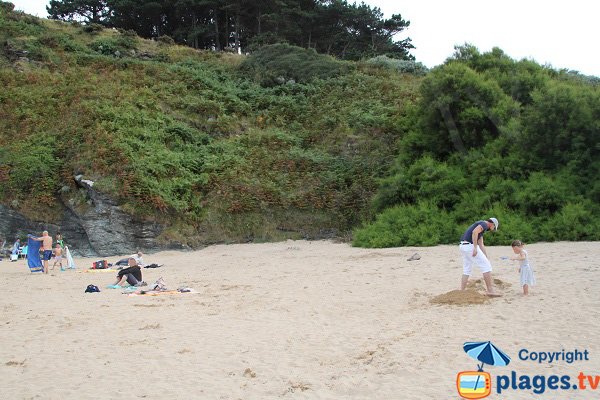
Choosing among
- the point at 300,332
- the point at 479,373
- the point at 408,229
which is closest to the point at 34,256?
the point at 300,332

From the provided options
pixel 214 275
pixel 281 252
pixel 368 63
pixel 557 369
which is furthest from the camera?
pixel 368 63

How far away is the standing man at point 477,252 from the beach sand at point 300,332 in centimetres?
40

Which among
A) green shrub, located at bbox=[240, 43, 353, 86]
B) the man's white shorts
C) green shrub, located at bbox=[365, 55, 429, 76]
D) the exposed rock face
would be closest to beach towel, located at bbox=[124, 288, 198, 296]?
the man's white shorts

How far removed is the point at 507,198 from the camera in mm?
→ 17234

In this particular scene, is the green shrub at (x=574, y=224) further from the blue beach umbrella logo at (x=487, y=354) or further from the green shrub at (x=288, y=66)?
the green shrub at (x=288, y=66)

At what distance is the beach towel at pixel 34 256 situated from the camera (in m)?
16.0

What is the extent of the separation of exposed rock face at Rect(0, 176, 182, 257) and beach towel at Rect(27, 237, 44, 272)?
9.21ft

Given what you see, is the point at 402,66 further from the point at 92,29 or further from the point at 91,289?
the point at 91,289

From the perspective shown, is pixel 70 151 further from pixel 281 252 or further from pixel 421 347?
pixel 421 347

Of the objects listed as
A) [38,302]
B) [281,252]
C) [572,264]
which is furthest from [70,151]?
[572,264]

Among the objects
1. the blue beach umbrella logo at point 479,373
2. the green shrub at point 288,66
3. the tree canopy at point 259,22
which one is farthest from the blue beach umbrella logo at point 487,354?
the tree canopy at point 259,22

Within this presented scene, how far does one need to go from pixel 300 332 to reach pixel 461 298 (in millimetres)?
3023

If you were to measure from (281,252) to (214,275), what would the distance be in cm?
406

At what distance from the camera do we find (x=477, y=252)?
9250mm
